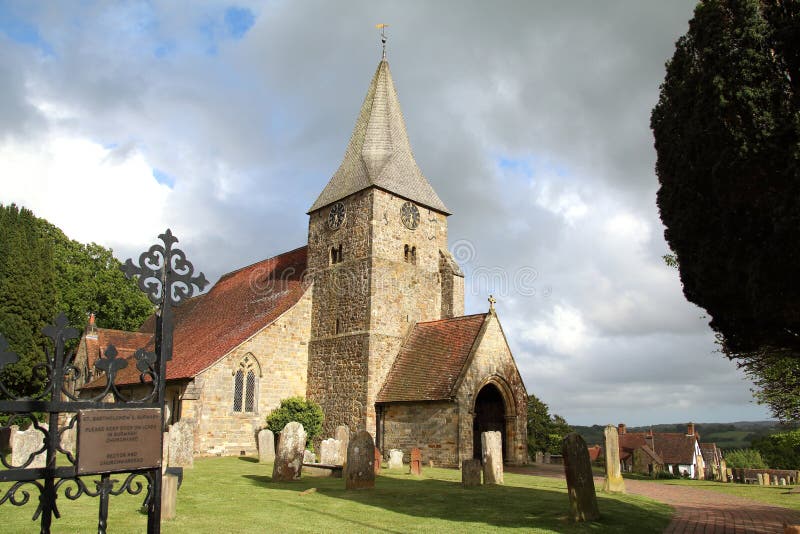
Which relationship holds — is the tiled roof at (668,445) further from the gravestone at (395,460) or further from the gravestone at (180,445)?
the gravestone at (180,445)

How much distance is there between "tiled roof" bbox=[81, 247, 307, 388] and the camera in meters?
26.0

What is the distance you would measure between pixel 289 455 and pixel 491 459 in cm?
536

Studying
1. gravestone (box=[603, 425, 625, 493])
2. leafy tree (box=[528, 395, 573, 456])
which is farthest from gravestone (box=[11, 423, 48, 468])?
leafy tree (box=[528, 395, 573, 456])

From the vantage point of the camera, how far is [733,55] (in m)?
8.93

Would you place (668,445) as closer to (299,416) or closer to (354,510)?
(299,416)

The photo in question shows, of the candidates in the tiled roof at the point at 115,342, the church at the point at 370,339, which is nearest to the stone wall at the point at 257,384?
the church at the point at 370,339

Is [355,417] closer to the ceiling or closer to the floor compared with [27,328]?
closer to the floor

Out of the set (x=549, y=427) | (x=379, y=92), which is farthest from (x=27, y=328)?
(x=549, y=427)

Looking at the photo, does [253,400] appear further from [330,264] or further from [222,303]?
[222,303]

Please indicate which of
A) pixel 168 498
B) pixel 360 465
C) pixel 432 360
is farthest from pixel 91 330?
pixel 168 498

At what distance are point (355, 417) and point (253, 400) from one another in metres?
4.54

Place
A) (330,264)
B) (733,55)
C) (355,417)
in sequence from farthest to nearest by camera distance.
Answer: (330,264), (355,417), (733,55)

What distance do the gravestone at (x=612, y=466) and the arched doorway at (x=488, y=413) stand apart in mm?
9381

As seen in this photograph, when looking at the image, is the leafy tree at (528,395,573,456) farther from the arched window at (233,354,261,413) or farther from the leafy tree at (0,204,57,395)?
the leafy tree at (0,204,57,395)
